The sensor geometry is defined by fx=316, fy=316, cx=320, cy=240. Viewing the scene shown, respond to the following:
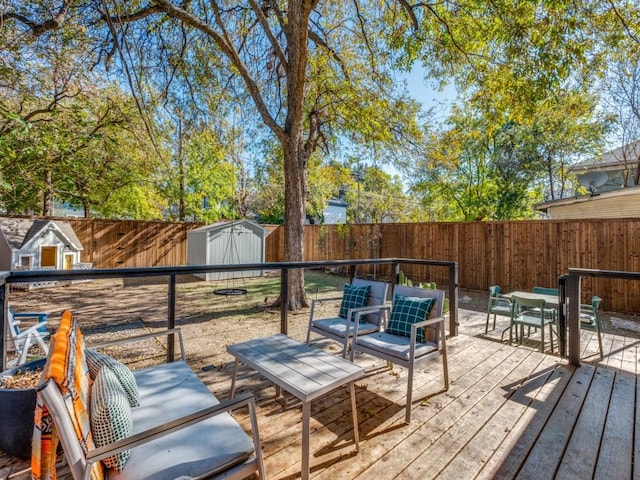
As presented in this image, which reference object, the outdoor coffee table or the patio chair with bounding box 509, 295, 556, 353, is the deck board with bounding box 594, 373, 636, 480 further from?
the outdoor coffee table

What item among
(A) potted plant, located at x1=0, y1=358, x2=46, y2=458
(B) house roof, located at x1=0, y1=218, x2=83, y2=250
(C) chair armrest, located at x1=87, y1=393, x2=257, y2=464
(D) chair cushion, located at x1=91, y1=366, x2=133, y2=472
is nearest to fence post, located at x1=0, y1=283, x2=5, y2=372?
(A) potted plant, located at x1=0, y1=358, x2=46, y2=458

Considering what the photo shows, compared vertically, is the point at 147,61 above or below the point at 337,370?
above

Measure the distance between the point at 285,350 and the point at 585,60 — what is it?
203 inches

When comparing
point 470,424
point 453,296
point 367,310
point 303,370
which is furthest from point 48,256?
point 470,424

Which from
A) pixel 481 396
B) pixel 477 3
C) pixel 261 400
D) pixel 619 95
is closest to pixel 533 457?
pixel 481 396

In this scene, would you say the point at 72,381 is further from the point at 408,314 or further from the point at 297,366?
A: the point at 408,314

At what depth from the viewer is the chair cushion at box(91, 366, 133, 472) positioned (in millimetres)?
1168

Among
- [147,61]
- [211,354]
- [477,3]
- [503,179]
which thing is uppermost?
[477,3]

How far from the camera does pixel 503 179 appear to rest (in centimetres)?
1075

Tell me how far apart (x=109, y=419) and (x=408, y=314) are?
7.28 ft

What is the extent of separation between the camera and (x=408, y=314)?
9.07 feet

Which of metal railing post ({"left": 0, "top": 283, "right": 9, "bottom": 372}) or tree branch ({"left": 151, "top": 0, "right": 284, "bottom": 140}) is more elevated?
tree branch ({"left": 151, "top": 0, "right": 284, "bottom": 140})

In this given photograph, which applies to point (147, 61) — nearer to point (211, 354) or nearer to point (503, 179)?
point (211, 354)

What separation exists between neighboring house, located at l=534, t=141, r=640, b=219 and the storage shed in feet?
26.9
